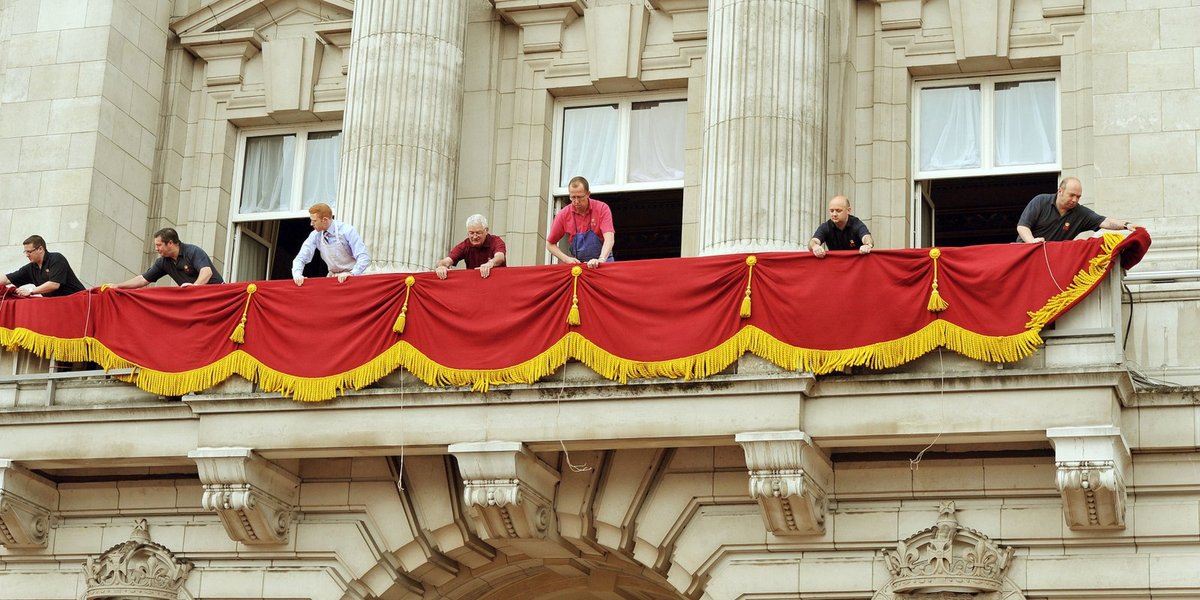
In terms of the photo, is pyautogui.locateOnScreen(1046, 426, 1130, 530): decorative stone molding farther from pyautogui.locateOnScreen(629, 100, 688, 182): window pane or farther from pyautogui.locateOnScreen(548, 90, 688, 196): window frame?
pyautogui.locateOnScreen(629, 100, 688, 182): window pane

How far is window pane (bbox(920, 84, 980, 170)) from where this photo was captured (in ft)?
83.7

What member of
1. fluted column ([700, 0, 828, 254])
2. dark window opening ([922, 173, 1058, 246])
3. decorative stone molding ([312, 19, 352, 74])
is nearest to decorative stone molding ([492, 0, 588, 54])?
decorative stone molding ([312, 19, 352, 74])

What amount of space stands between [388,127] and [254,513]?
5385mm

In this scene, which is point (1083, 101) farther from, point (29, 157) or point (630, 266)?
point (29, 157)

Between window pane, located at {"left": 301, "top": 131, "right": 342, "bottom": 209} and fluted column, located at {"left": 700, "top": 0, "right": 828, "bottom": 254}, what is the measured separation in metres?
6.38

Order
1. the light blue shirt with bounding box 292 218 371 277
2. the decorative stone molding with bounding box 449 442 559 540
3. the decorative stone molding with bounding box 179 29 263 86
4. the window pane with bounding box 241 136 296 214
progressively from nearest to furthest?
the decorative stone molding with bounding box 449 442 559 540
the light blue shirt with bounding box 292 218 371 277
the window pane with bounding box 241 136 296 214
the decorative stone molding with bounding box 179 29 263 86

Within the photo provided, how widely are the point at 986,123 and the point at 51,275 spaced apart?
1197 cm

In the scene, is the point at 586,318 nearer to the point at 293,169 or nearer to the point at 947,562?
the point at 947,562

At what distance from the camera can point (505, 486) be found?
21922 millimetres

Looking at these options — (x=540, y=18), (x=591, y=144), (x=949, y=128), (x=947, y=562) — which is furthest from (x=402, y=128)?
(x=947, y=562)

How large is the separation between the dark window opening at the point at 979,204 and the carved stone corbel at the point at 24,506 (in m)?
11.5

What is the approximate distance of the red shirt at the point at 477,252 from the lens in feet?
77.0

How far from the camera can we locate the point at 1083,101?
81.1 feet

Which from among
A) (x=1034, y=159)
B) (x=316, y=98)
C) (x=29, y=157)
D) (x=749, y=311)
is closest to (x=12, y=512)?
(x=29, y=157)
